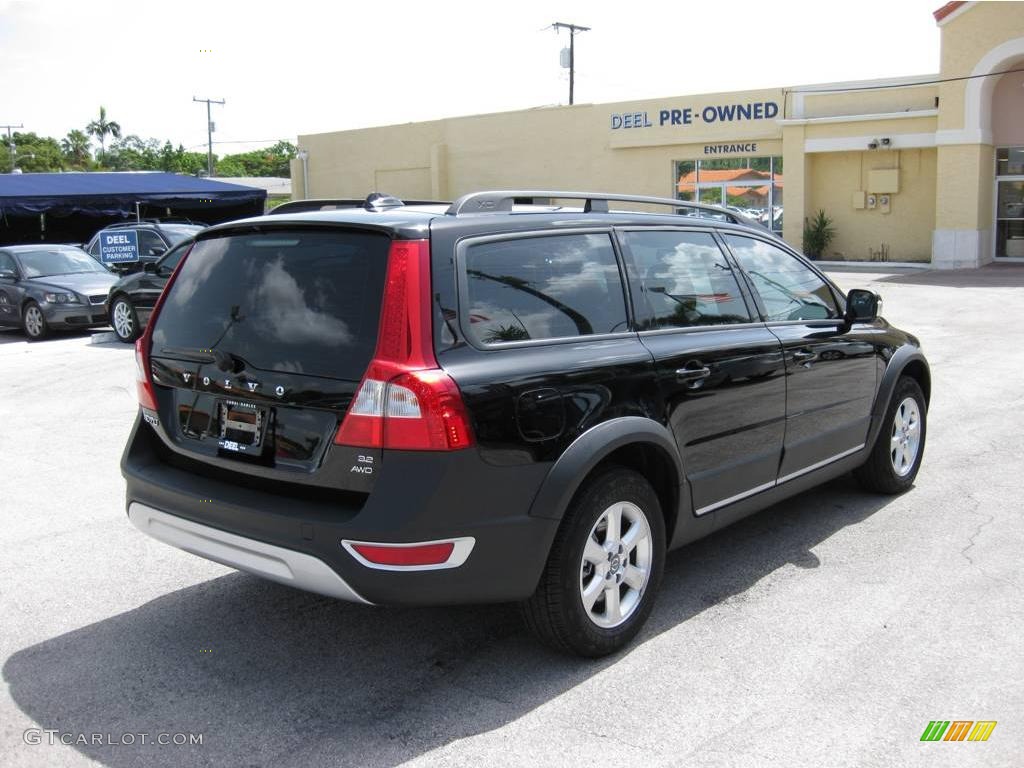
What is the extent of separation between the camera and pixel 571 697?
3.77 meters

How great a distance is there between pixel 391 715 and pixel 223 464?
1.15m

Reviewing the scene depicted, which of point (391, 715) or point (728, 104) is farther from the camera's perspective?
point (728, 104)

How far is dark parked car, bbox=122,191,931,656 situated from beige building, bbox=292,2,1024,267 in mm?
23164

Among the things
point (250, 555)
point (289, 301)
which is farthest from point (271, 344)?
point (250, 555)

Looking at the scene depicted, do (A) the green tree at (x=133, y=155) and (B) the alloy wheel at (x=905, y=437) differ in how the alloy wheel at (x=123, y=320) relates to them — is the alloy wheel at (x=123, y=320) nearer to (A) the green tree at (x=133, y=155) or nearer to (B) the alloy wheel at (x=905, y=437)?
(B) the alloy wheel at (x=905, y=437)

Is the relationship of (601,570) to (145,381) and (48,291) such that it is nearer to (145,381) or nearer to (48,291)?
(145,381)

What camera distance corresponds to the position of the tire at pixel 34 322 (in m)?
15.7

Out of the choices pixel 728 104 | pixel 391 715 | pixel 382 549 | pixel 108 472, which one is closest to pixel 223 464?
pixel 382 549

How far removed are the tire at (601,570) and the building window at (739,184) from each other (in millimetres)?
26510

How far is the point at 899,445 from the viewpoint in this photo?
6188 mm

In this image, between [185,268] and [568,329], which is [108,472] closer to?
[185,268]

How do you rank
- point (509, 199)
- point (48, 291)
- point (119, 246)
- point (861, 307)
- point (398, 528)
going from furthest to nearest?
1. point (119, 246)
2. point (48, 291)
3. point (861, 307)
4. point (509, 199)
5. point (398, 528)

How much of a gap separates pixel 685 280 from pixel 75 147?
123 metres

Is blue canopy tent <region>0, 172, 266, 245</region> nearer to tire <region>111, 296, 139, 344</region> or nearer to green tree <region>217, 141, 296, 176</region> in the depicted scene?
tire <region>111, 296, 139, 344</region>
